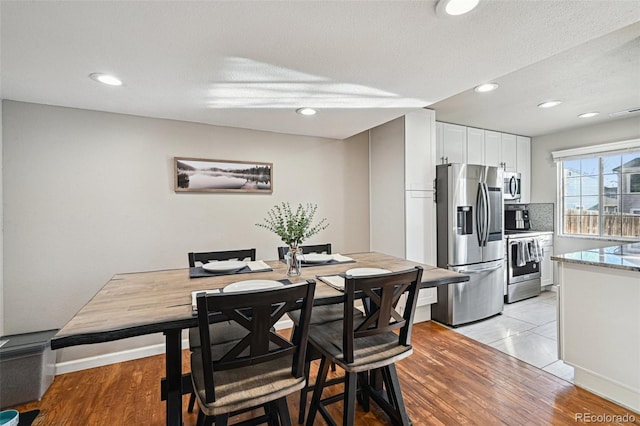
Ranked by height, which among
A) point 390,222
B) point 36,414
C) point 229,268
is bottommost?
point 36,414

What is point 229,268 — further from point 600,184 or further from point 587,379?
point 600,184

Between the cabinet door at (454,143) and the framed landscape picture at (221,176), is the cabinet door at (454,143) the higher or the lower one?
the higher one

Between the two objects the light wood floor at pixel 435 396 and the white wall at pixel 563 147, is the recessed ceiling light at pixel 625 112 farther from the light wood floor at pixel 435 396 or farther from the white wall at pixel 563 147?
the light wood floor at pixel 435 396

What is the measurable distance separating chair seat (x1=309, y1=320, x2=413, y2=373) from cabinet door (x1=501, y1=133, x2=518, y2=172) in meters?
3.91

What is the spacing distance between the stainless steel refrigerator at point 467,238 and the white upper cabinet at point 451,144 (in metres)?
0.44

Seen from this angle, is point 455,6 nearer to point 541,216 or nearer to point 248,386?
point 248,386

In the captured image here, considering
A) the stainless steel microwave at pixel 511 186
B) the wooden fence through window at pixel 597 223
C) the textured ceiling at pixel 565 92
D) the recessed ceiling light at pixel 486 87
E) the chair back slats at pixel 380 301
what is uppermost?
the textured ceiling at pixel 565 92

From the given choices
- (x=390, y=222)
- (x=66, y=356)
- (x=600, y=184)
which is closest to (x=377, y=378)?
(x=390, y=222)

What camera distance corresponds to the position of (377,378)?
1964mm

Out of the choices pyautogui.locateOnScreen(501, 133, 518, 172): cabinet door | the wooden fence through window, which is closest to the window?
the wooden fence through window

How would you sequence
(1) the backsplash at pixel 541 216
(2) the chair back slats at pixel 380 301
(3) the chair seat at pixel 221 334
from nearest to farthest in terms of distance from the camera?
(2) the chair back slats at pixel 380 301 < (3) the chair seat at pixel 221 334 < (1) the backsplash at pixel 541 216

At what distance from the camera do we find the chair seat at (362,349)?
4.70ft

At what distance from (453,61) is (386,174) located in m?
1.81

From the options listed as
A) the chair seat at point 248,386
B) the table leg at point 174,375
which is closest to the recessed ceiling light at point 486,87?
the chair seat at point 248,386
